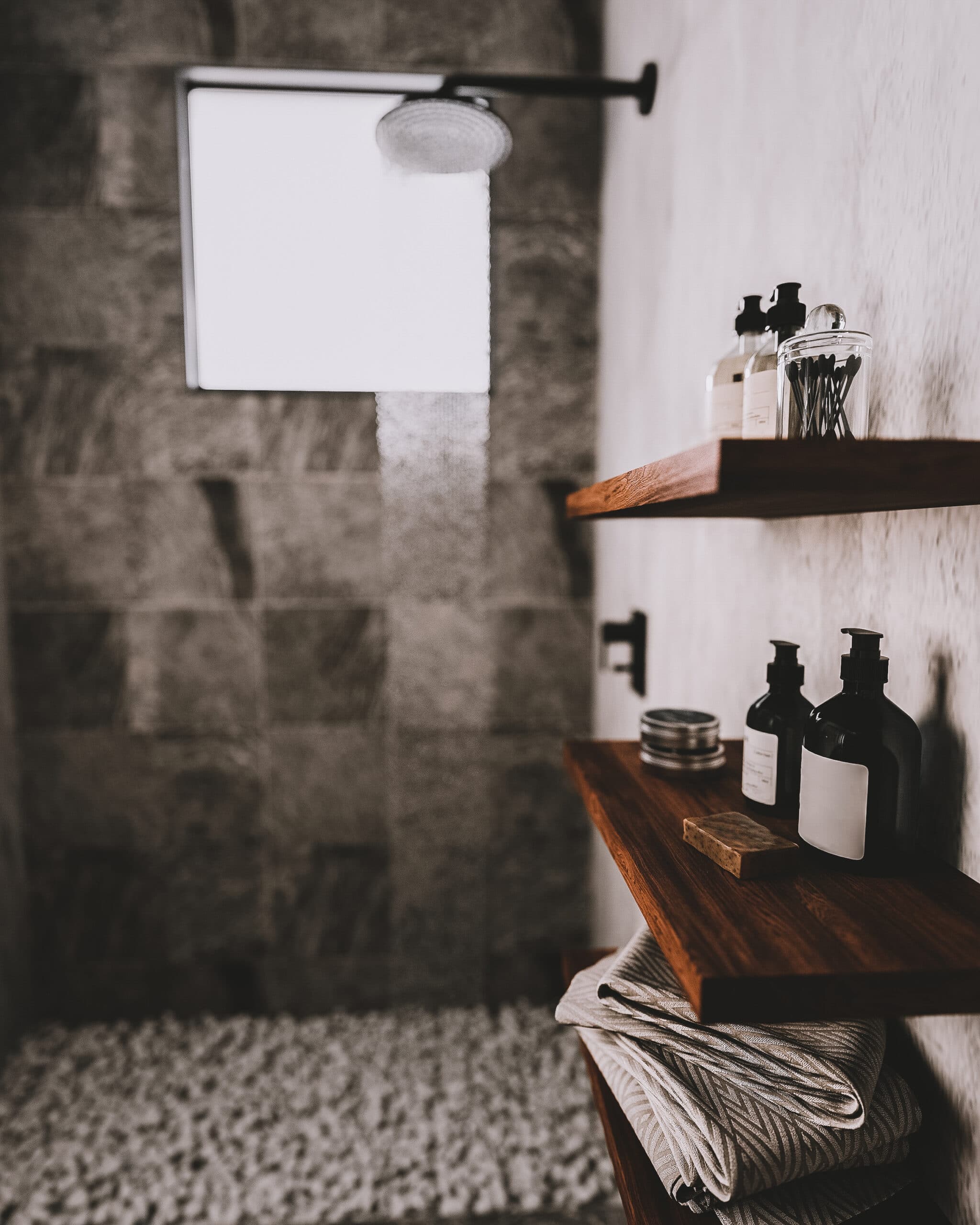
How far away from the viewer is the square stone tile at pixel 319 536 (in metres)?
1.82

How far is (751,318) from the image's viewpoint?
698mm

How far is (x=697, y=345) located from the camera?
3.62 ft

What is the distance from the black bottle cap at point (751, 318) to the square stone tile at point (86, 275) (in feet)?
4.91

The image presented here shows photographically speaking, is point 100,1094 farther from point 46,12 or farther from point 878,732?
point 46,12

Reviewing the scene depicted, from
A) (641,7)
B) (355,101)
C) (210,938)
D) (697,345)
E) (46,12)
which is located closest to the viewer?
(697,345)

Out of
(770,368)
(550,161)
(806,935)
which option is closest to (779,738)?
(806,935)

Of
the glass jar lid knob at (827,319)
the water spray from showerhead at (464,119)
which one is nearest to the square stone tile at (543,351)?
the water spray from showerhead at (464,119)

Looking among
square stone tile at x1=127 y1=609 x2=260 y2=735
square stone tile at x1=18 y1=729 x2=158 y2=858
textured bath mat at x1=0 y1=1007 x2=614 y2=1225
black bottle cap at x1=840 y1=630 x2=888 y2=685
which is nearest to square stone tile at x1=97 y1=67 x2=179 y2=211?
square stone tile at x1=127 y1=609 x2=260 y2=735

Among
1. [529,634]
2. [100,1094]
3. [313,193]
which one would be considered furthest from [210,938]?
[313,193]

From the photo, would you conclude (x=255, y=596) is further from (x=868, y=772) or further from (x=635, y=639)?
(x=868, y=772)

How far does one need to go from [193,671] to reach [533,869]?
1035 millimetres

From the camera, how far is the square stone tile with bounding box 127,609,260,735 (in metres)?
1.84

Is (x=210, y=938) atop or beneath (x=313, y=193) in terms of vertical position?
beneath

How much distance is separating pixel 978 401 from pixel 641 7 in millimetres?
1312
